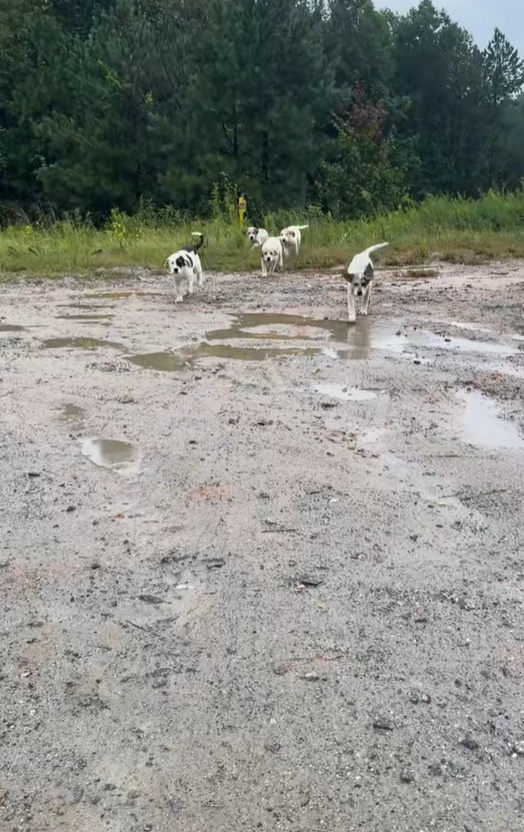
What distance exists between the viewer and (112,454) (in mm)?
5047

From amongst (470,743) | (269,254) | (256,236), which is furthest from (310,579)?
(256,236)

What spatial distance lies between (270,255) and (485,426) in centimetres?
964

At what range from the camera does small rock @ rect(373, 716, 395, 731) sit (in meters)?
2.58

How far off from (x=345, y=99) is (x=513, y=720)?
32.4 metres

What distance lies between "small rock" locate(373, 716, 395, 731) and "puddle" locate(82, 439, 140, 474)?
246 centimetres

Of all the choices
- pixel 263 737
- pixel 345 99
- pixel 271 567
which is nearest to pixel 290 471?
pixel 271 567

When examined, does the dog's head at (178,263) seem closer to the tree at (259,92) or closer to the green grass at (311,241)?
the green grass at (311,241)

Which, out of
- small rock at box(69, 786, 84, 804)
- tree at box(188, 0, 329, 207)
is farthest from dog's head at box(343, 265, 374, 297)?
tree at box(188, 0, 329, 207)

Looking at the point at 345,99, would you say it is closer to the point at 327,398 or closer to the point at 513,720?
the point at 327,398

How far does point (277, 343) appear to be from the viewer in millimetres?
8547

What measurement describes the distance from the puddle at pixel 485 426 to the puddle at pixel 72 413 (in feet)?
8.49

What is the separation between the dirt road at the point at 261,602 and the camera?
2354 millimetres

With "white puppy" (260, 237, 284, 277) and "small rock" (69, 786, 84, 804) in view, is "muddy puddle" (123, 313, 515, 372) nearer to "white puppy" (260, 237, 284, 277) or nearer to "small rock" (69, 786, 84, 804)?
"white puppy" (260, 237, 284, 277)

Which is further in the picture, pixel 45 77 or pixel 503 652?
pixel 45 77
